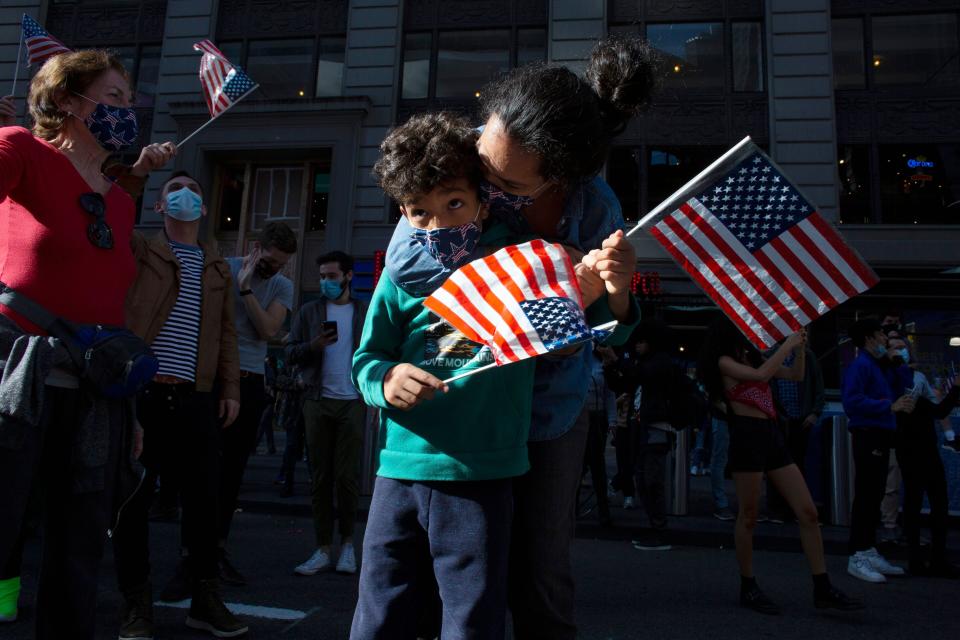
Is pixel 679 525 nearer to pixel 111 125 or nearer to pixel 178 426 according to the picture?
pixel 178 426

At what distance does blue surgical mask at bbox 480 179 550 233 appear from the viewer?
6.10ft

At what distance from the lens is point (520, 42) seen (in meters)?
16.7

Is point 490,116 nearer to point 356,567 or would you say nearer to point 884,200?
point 356,567

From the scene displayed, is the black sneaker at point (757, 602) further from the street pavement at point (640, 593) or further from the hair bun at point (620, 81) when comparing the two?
the hair bun at point (620, 81)

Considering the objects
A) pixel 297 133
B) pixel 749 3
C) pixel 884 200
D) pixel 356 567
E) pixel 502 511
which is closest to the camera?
pixel 502 511

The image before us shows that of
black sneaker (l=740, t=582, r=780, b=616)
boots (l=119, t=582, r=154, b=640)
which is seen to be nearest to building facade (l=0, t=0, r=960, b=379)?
black sneaker (l=740, t=582, r=780, b=616)

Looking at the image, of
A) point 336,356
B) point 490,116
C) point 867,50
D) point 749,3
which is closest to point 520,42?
point 749,3

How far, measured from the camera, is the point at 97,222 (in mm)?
2275

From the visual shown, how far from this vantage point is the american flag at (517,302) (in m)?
1.63

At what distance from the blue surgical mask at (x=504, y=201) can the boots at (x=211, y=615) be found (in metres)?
2.49

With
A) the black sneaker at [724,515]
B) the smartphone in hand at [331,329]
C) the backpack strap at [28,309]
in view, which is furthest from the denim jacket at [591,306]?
the black sneaker at [724,515]

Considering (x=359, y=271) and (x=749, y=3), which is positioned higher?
(x=749, y=3)

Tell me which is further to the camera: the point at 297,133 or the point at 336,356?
the point at 297,133

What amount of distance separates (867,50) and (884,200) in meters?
3.33
